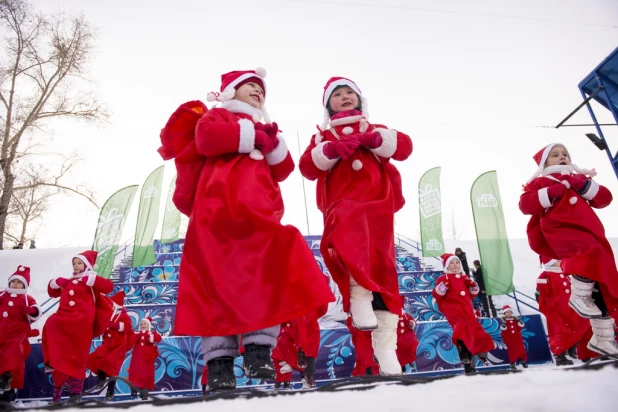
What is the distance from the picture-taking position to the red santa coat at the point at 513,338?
5828 mm

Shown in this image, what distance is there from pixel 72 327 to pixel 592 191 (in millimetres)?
4816

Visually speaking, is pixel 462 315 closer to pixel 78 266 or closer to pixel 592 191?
pixel 592 191

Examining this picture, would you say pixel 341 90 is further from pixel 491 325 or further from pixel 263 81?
pixel 491 325

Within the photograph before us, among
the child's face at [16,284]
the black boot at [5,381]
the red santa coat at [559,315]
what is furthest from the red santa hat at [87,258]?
the red santa coat at [559,315]

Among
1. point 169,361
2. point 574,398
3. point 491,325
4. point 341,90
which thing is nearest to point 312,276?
point 574,398

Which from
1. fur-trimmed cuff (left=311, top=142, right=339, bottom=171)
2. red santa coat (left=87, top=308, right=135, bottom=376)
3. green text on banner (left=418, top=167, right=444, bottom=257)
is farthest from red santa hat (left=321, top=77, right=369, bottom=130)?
green text on banner (left=418, top=167, right=444, bottom=257)

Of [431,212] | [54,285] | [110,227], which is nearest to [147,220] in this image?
[110,227]

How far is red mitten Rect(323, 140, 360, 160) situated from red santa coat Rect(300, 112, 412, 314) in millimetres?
48

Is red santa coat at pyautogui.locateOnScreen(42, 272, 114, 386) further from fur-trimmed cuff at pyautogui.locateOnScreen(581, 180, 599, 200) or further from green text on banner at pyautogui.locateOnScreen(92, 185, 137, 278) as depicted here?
fur-trimmed cuff at pyautogui.locateOnScreen(581, 180, 599, 200)

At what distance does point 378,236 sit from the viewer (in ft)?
7.37

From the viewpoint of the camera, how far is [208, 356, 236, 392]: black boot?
162cm

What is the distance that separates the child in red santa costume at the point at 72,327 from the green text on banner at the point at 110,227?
9.56ft

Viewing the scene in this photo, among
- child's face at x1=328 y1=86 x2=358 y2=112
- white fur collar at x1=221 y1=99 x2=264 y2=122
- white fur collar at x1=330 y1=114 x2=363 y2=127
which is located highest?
child's face at x1=328 y1=86 x2=358 y2=112

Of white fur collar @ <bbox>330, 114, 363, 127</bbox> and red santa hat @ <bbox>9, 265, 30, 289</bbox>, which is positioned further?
red santa hat @ <bbox>9, 265, 30, 289</bbox>
